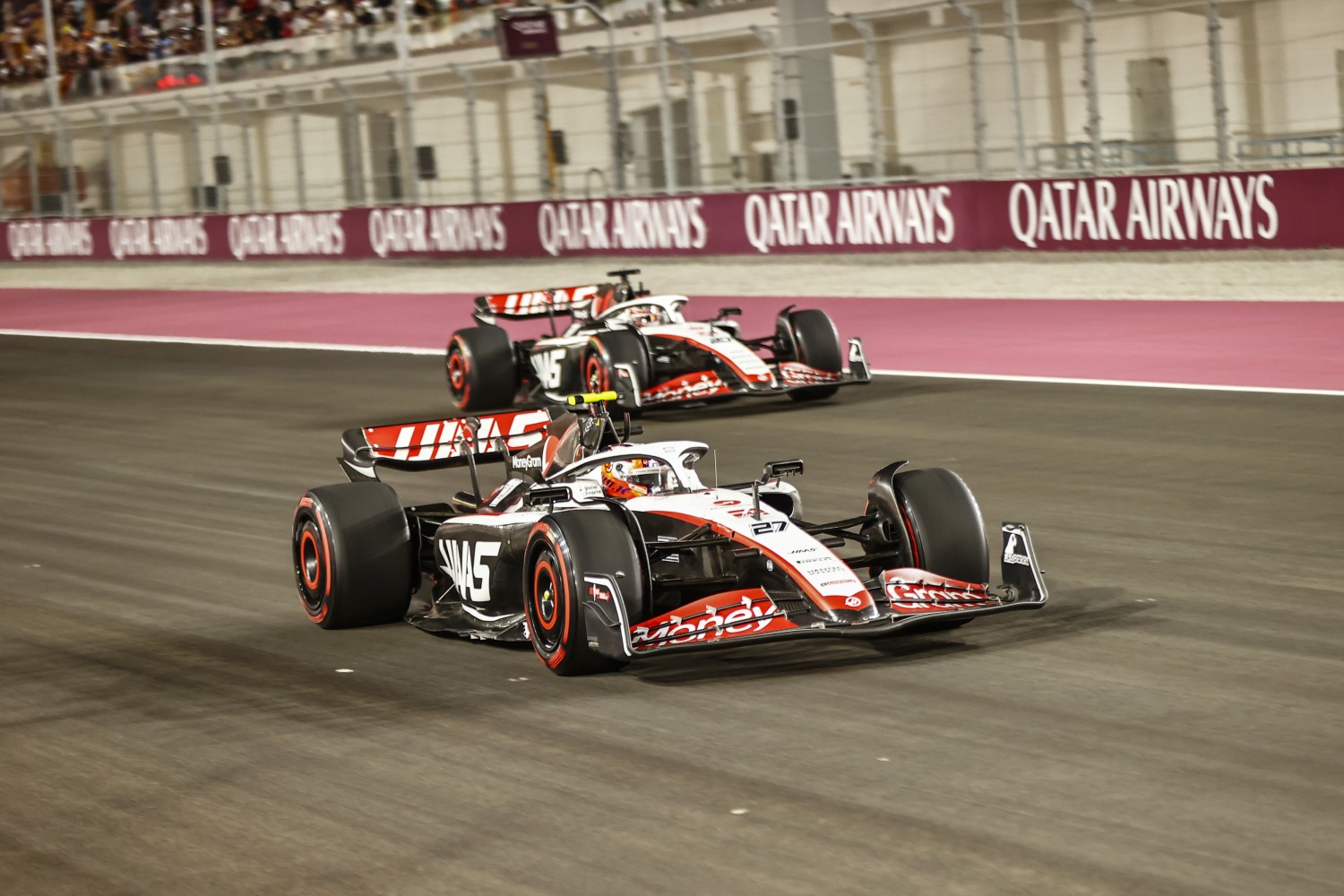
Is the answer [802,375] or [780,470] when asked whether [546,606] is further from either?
[802,375]

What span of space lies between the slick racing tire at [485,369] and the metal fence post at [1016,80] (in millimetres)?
8626

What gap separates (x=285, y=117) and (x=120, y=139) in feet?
17.2

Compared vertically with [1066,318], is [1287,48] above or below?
above

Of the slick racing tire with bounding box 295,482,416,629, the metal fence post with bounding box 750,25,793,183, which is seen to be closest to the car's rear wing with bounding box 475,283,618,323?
the slick racing tire with bounding box 295,482,416,629

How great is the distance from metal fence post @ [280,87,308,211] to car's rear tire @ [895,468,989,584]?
26928 mm

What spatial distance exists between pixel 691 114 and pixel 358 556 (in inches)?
760

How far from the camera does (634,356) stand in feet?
45.5

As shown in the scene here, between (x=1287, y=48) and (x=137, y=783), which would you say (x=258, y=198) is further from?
(x=137, y=783)

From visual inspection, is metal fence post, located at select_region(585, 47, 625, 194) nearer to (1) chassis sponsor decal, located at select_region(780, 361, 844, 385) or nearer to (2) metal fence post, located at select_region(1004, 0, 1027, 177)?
(2) metal fence post, located at select_region(1004, 0, 1027, 177)

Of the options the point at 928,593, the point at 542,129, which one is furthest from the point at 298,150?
the point at 928,593

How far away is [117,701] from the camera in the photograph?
7.09 m

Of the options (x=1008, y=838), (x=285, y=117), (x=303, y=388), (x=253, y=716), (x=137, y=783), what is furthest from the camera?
(x=285, y=117)

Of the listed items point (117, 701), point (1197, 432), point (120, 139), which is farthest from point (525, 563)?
point (120, 139)

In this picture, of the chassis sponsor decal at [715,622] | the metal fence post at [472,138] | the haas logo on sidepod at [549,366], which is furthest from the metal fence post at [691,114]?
the chassis sponsor decal at [715,622]
